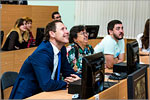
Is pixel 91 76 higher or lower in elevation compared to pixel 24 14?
lower

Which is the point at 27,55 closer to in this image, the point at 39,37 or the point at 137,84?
the point at 39,37

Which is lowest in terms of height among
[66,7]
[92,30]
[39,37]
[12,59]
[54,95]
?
[54,95]

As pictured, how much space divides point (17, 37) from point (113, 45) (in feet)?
6.57

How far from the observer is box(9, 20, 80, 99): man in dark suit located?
8.97ft

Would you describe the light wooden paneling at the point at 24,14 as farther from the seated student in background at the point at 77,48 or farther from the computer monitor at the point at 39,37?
the seated student in background at the point at 77,48

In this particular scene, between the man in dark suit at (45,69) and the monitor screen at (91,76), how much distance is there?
51cm

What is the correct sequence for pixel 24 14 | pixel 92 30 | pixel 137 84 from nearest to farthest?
pixel 137 84 < pixel 92 30 < pixel 24 14

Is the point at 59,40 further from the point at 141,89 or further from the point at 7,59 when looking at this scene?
the point at 7,59

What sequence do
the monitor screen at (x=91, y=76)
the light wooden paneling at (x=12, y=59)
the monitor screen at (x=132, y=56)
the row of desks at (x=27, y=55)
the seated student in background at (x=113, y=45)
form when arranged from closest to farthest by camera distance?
1. the monitor screen at (x=91, y=76)
2. the row of desks at (x=27, y=55)
3. the monitor screen at (x=132, y=56)
4. the seated student in background at (x=113, y=45)
5. the light wooden paneling at (x=12, y=59)

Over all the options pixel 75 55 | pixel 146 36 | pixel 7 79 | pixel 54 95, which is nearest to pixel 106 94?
pixel 54 95

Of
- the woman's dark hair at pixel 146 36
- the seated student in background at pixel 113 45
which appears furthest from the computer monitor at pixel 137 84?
the woman's dark hair at pixel 146 36

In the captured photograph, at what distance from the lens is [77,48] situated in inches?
148

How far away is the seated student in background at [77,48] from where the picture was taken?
12.1ft

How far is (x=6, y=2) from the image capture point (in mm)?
6887
